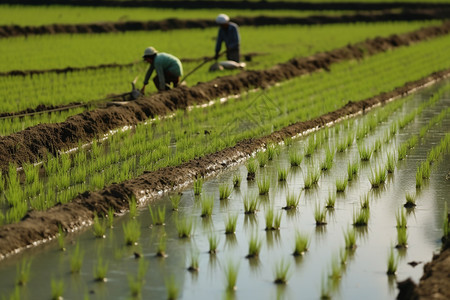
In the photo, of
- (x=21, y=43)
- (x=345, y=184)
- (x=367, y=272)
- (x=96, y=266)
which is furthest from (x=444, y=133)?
(x=21, y=43)

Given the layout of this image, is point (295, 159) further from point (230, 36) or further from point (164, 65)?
point (230, 36)

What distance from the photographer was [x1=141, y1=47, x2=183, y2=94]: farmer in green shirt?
1014cm

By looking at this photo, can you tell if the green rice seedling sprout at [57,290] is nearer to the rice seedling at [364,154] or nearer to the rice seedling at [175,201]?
the rice seedling at [175,201]

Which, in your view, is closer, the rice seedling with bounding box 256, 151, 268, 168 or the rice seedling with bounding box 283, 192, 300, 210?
the rice seedling with bounding box 283, 192, 300, 210

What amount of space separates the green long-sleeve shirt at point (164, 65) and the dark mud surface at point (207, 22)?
27.4 ft

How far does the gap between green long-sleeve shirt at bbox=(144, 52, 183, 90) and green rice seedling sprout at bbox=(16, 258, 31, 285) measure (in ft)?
19.7

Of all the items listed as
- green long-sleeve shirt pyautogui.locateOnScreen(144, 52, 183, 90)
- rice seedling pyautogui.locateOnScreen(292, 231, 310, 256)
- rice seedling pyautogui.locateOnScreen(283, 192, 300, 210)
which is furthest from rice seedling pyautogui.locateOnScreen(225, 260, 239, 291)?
green long-sleeve shirt pyautogui.locateOnScreen(144, 52, 183, 90)

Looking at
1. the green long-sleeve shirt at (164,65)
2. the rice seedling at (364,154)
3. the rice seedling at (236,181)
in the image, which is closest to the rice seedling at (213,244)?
the rice seedling at (236,181)

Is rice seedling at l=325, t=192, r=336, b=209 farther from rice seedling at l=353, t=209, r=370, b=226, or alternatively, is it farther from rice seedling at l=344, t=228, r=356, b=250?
rice seedling at l=344, t=228, r=356, b=250

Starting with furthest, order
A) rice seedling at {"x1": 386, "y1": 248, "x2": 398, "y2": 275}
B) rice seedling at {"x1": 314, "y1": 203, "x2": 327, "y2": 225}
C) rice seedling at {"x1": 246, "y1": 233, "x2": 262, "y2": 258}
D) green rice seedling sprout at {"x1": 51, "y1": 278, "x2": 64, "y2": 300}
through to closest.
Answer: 1. rice seedling at {"x1": 314, "y1": 203, "x2": 327, "y2": 225}
2. rice seedling at {"x1": 246, "y1": 233, "x2": 262, "y2": 258}
3. rice seedling at {"x1": 386, "y1": 248, "x2": 398, "y2": 275}
4. green rice seedling sprout at {"x1": 51, "y1": 278, "x2": 64, "y2": 300}

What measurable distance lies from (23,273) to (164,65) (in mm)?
6643

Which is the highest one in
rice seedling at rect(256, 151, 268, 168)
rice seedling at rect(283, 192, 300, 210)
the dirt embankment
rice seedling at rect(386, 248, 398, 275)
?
rice seedling at rect(386, 248, 398, 275)

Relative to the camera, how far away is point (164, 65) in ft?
34.7

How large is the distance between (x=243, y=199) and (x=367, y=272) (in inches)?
63.4
